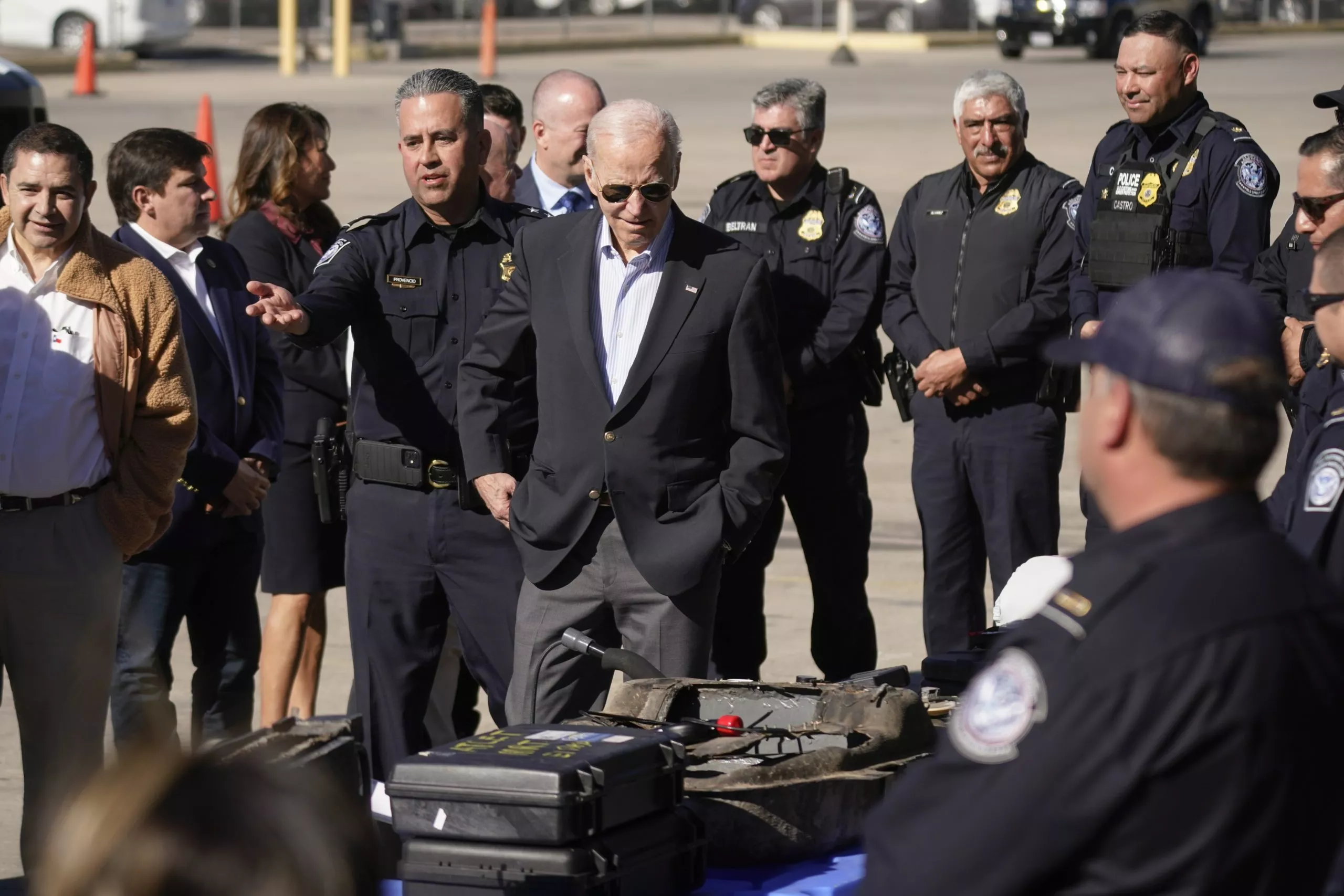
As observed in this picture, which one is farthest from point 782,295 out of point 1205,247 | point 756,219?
point 1205,247

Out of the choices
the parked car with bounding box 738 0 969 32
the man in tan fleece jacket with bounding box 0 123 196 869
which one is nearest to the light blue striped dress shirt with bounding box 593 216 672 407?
the man in tan fleece jacket with bounding box 0 123 196 869

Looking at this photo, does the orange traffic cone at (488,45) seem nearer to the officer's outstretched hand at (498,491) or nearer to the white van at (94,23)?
the white van at (94,23)

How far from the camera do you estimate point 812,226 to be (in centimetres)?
627

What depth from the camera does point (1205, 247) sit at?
18.3ft

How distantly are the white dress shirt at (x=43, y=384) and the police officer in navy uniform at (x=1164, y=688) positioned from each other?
10.3 feet

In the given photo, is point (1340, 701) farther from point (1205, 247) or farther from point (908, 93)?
point (908, 93)

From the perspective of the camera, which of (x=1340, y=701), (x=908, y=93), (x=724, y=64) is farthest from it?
(x=724, y=64)

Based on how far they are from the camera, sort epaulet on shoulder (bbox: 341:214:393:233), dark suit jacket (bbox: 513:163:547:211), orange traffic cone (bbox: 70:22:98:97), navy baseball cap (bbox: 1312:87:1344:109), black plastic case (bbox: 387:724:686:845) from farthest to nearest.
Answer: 1. orange traffic cone (bbox: 70:22:98:97)
2. dark suit jacket (bbox: 513:163:547:211)
3. navy baseball cap (bbox: 1312:87:1344:109)
4. epaulet on shoulder (bbox: 341:214:393:233)
5. black plastic case (bbox: 387:724:686:845)

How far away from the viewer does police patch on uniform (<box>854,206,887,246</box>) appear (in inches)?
245

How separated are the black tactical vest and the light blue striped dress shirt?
1682 millimetres

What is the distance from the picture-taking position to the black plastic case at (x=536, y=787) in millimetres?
2938

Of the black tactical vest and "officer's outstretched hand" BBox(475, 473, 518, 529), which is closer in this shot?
"officer's outstretched hand" BBox(475, 473, 518, 529)

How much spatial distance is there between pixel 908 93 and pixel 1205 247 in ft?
72.9

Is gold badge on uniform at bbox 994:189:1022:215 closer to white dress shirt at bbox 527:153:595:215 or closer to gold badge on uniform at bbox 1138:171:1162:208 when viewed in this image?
gold badge on uniform at bbox 1138:171:1162:208
